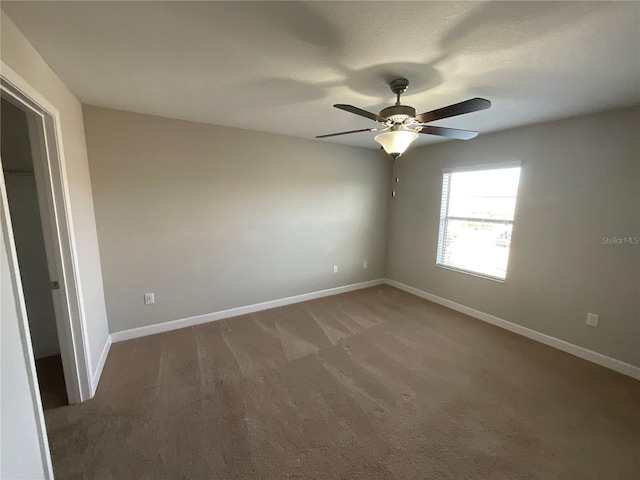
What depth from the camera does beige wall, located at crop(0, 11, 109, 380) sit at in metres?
1.35

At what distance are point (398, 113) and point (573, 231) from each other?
2370 mm

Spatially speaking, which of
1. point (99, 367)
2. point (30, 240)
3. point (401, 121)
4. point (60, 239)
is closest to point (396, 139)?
point (401, 121)

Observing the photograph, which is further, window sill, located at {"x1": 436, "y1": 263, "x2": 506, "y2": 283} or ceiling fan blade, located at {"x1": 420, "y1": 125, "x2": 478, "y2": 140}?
window sill, located at {"x1": 436, "y1": 263, "x2": 506, "y2": 283}

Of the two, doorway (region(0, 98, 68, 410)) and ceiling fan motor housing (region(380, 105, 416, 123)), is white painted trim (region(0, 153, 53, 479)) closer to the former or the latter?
doorway (region(0, 98, 68, 410))

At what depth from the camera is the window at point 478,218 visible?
3.21 metres

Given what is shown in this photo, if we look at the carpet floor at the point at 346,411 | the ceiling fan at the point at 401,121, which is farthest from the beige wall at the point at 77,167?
the ceiling fan at the point at 401,121

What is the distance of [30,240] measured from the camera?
2398mm

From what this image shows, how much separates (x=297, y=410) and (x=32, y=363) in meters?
1.53

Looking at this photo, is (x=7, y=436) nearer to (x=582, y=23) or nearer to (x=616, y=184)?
(x=582, y=23)

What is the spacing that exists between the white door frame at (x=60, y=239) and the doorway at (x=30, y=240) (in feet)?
1.13

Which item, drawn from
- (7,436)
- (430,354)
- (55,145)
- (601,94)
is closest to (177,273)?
(55,145)

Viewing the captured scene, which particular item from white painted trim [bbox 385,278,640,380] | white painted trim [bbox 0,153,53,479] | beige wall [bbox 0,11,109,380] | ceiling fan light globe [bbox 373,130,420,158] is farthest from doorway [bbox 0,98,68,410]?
white painted trim [bbox 385,278,640,380]

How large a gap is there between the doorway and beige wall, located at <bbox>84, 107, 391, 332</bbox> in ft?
1.47

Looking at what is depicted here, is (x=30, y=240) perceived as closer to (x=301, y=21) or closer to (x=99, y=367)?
(x=99, y=367)
